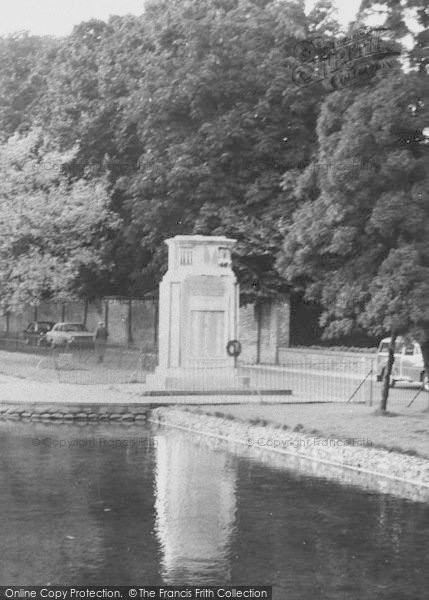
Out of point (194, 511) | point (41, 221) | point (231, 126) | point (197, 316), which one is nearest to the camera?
point (194, 511)

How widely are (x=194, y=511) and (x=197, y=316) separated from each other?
1738 centimetres

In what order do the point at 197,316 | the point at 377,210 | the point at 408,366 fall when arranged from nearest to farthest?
the point at 377,210
the point at 197,316
the point at 408,366

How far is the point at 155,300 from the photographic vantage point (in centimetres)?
5628

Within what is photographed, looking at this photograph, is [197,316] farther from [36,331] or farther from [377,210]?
[36,331]

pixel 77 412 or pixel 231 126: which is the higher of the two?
pixel 231 126

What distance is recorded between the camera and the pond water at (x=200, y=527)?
1067 centimetres

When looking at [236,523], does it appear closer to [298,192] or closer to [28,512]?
[28,512]

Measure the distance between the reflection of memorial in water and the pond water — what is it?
0.06 feet

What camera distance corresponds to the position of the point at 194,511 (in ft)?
46.2

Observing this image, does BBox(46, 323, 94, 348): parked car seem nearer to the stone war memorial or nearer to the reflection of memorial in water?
the stone war memorial

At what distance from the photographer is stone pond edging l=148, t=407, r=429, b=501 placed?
16844 mm

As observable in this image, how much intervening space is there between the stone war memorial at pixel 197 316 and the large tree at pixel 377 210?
25.9ft

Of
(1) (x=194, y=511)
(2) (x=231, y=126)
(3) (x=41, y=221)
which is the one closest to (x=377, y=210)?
(1) (x=194, y=511)

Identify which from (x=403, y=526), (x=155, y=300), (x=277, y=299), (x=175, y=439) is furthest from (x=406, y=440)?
(x=155, y=300)
